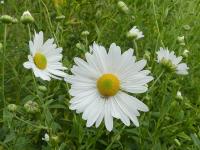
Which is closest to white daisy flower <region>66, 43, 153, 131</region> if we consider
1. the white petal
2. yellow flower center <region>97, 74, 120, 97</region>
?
yellow flower center <region>97, 74, 120, 97</region>

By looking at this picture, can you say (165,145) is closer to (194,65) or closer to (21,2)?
(194,65)

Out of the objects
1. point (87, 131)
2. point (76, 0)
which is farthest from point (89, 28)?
point (87, 131)

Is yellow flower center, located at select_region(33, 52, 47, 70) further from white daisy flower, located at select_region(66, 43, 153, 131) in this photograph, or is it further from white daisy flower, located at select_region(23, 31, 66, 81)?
white daisy flower, located at select_region(66, 43, 153, 131)

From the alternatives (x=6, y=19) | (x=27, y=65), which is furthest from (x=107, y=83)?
(x=6, y=19)

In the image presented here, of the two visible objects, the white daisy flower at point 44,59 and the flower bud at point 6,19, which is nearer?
the white daisy flower at point 44,59

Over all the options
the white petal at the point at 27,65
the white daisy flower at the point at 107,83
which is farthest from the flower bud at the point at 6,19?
the white daisy flower at the point at 107,83

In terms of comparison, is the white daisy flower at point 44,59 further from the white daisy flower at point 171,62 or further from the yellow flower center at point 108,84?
the white daisy flower at point 171,62
